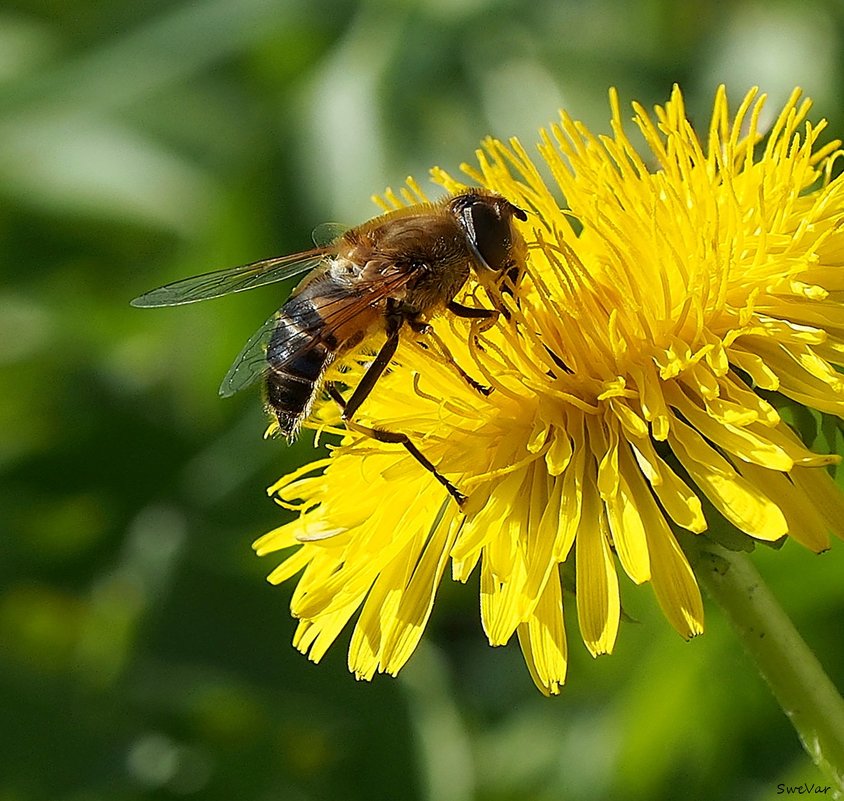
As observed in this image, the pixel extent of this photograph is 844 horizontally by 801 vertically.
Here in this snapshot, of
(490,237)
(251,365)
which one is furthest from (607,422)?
(251,365)

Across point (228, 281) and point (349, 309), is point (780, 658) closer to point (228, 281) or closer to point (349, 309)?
point (349, 309)

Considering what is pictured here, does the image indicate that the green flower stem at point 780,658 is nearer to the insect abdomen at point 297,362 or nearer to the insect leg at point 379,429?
the insect leg at point 379,429

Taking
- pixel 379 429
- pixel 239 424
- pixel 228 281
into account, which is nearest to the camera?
pixel 379 429

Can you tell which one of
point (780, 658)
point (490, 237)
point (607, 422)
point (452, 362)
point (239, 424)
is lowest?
point (239, 424)

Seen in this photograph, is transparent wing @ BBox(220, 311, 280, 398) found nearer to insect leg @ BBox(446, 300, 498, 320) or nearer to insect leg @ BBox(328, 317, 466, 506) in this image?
insect leg @ BBox(328, 317, 466, 506)

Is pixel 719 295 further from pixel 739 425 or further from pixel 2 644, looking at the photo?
pixel 2 644

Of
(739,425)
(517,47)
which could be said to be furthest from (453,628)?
(739,425)
